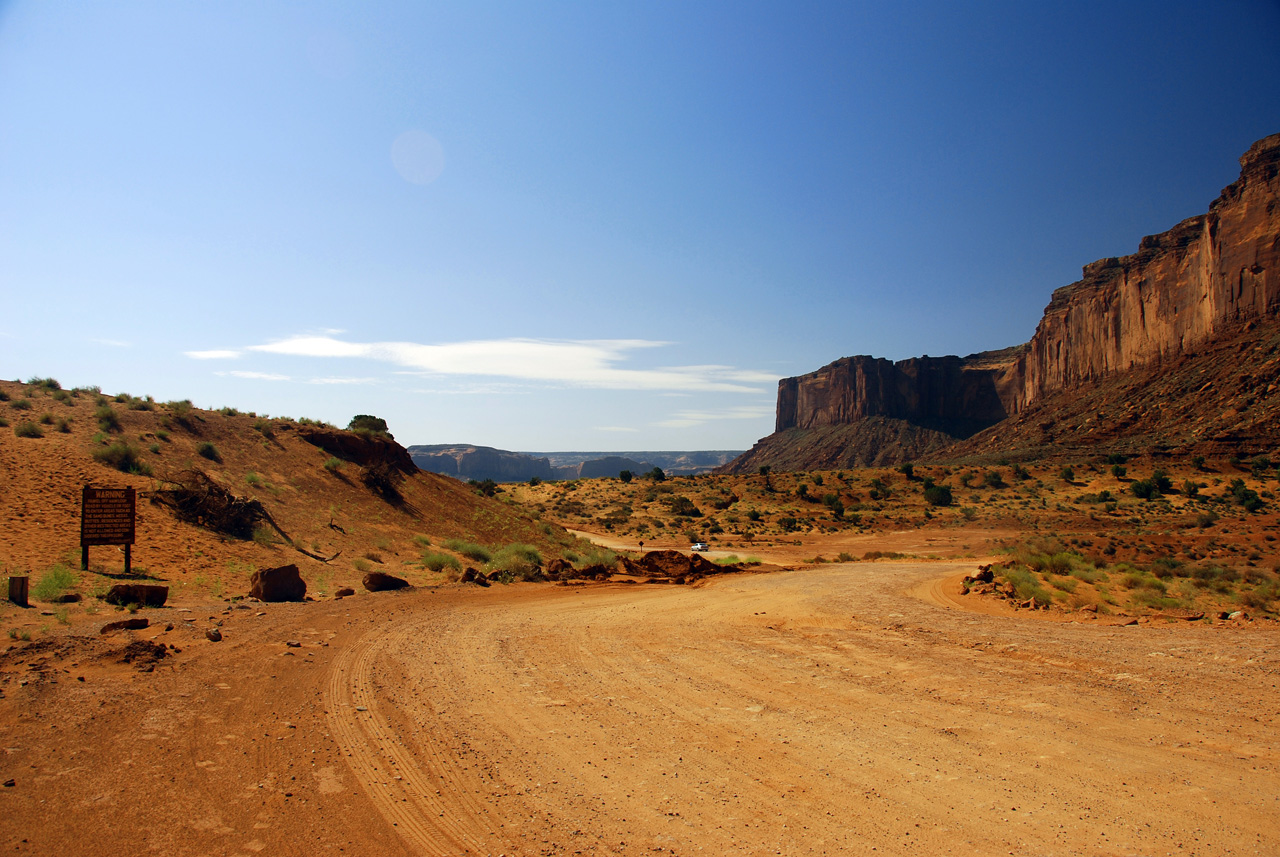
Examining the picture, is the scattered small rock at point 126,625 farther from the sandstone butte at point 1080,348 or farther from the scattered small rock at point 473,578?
the sandstone butte at point 1080,348

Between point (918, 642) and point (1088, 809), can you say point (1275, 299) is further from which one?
point (1088, 809)

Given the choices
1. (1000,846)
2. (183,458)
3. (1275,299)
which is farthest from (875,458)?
(1000,846)

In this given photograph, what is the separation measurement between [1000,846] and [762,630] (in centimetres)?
834

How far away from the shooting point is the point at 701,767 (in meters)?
6.03

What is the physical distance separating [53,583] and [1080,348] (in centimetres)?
13695

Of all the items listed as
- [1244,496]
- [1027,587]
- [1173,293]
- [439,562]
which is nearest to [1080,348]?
[1173,293]

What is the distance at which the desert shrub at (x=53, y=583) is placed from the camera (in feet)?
37.4

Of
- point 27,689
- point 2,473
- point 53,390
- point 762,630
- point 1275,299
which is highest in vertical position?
point 1275,299

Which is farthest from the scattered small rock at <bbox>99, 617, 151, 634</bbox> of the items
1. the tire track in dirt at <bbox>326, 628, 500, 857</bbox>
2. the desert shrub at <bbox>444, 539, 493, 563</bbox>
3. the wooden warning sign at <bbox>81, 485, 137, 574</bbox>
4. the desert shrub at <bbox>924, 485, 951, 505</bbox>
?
the desert shrub at <bbox>924, 485, 951, 505</bbox>

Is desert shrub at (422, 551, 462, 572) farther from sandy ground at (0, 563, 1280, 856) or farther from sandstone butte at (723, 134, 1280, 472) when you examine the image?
sandstone butte at (723, 134, 1280, 472)

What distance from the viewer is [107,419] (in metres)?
23.8

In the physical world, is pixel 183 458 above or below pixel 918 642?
above

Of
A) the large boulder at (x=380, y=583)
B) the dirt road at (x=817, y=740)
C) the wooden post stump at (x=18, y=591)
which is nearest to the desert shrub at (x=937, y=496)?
the dirt road at (x=817, y=740)

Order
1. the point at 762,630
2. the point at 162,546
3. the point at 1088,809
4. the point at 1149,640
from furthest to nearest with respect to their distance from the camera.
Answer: the point at 162,546
the point at 762,630
the point at 1149,640
the point at 1088,809
